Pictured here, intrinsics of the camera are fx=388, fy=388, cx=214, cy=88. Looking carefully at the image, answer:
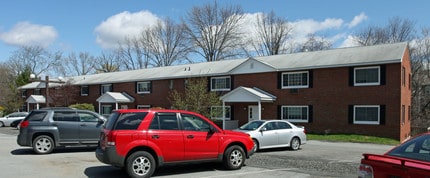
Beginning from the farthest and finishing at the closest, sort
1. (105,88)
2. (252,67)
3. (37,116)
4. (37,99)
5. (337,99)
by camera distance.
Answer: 1. (37,99)
2. (105,88)
3. (252,67)
4. (337,99)
5. (37,116)

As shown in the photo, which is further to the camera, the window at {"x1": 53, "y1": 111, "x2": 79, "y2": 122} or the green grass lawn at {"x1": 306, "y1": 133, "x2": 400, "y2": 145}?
the green grass lawn at {"x1": 306, "y1": 133, "x2": 400, "y2": 145}

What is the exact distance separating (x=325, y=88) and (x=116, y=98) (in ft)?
73.2

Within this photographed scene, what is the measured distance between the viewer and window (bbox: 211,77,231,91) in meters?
32.3

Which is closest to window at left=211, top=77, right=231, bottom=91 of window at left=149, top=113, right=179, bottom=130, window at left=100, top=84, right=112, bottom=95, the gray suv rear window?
window at left=100, top=84, right=112, bottom=95

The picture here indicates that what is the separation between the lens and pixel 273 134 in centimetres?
1603

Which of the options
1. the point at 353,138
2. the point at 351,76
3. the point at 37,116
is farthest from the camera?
the point at 351,76

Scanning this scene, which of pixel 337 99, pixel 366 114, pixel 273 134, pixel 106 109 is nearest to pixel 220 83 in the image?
pixel 337 99

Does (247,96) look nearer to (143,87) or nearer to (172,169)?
(143,87)

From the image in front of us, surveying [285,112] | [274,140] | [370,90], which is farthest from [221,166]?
[285,112]

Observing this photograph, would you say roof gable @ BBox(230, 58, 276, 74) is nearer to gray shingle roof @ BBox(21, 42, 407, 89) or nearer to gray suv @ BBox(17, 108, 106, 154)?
gray shingle roof @ BBox(21, 42, 407, 89)

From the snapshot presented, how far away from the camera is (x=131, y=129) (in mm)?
9227

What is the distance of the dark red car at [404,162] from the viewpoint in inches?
181

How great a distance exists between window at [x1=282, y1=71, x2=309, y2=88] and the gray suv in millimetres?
16146

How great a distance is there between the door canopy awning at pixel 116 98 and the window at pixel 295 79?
18.7 metres
